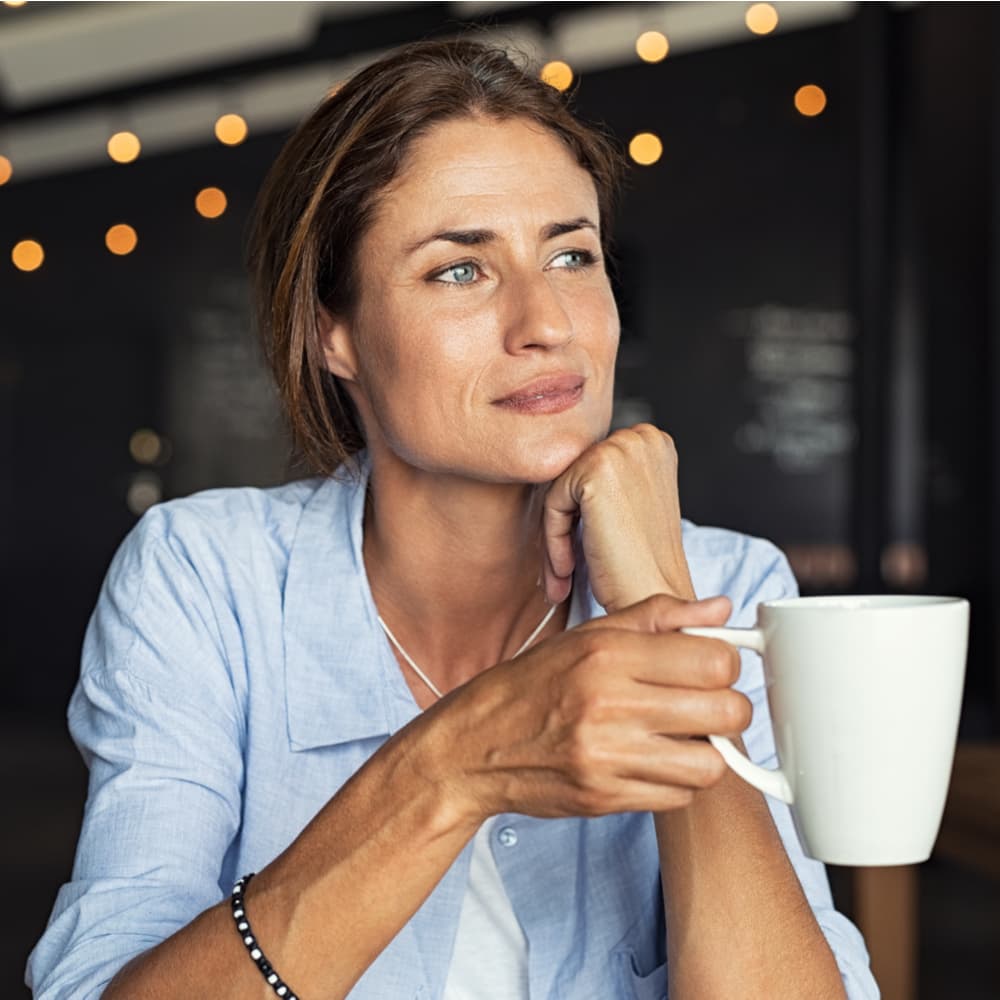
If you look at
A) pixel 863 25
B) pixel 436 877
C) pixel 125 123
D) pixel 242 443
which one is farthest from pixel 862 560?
pixel 436 877

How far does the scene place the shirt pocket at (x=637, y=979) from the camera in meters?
1.35

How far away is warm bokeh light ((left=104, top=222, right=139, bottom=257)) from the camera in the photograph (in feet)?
21.3

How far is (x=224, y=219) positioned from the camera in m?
6.42

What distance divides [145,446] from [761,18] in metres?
3.18

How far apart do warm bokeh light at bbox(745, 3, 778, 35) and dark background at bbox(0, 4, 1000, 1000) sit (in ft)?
0.25

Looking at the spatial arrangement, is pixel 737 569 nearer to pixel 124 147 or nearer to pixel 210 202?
pixel 210 202

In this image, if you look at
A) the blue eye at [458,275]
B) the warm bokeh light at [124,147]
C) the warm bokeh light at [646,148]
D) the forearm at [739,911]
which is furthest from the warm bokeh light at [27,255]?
the forearm at [739,911]

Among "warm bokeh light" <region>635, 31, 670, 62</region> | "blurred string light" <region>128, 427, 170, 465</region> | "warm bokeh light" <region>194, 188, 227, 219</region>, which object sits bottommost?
"blurred string light" <region>128, 427, 170, 465</region>

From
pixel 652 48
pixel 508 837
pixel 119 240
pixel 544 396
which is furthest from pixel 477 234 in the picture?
pixel 119 240

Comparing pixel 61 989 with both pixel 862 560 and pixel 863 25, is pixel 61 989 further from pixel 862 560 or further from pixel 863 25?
pixel 863 25

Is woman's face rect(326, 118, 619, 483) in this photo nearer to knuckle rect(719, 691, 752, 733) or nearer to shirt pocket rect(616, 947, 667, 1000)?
shirt pocket rect(616, 947, 667, 1000)

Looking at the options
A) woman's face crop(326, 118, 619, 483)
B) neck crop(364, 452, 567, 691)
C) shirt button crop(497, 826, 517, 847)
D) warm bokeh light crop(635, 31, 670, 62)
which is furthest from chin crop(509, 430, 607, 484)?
warm bokeh light crop(635, 31, 670, 62)

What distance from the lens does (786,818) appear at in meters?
1.32

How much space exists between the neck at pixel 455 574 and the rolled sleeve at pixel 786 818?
20 centimetres
